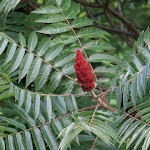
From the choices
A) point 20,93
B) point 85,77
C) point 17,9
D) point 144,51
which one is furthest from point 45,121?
point 17,9

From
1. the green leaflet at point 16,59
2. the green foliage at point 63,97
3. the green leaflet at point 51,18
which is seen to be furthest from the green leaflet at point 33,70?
the green leaflet at point 51,18

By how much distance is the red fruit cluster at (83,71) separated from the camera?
1.75 meters

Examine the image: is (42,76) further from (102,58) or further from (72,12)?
(72,12)

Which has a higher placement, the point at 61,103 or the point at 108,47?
the point at 108,47

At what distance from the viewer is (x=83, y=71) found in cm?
176

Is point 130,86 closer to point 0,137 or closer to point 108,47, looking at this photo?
point 108,47

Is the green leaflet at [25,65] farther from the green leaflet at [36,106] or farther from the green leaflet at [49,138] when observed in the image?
the green leaflet at [49,138]

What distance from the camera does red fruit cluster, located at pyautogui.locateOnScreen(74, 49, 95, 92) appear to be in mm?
1752

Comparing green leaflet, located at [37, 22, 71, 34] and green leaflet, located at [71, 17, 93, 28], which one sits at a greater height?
green leaflet, located at [71, 17, 93, 28]

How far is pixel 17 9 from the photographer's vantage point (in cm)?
302

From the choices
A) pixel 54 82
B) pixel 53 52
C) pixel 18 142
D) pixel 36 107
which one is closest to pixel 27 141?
pixel 18 142

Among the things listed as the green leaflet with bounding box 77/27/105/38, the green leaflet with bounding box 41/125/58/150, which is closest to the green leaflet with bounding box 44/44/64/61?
the green leaflet with bounding box 77/27/105/38

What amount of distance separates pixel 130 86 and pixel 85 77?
315mm

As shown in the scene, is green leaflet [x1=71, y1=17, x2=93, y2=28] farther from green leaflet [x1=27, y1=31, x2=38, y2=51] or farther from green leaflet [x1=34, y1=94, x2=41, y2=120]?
green leaflet [x1=34, y1=94, x2=41, y2=120]
